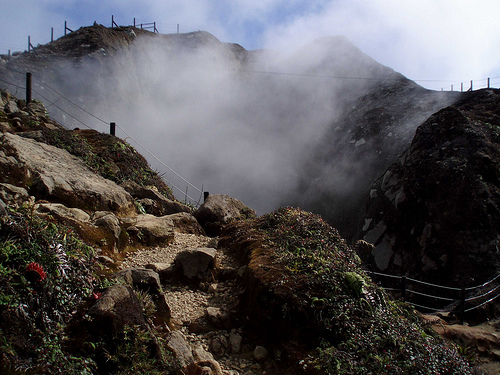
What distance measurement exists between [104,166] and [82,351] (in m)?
7.27

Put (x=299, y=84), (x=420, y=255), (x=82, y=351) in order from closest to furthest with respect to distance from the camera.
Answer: (x=82, y=351)
(x=420, y=255)
(x=299, y=84)

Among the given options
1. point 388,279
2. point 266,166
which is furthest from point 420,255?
point 266,166

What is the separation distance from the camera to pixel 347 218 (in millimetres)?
19906

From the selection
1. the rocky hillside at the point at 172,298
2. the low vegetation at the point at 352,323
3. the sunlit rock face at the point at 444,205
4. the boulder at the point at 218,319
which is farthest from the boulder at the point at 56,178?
the sunlit rock face at the point at 444,205

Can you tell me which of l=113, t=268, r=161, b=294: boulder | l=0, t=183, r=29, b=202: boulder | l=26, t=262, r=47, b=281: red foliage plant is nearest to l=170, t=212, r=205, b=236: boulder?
l=0, t=183, r=29, b=202: boulder

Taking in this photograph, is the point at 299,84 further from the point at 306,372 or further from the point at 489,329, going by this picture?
the point at 306,372

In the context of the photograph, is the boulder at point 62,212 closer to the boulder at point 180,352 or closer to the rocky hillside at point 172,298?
the rocky hillside at point 172,298

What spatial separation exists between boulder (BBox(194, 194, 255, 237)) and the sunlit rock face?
5.76 m

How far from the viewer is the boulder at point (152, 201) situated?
29.2ft

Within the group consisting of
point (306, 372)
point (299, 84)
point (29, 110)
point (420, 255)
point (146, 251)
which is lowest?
point (420, 255)

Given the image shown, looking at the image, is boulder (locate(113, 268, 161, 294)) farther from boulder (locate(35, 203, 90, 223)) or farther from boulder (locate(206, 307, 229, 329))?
boulder (locate(35, 203, 90, 223))

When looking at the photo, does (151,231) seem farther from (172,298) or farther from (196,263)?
(172,298)

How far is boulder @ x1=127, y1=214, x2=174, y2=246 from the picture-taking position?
6.82 meters

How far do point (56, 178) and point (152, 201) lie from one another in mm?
2621
